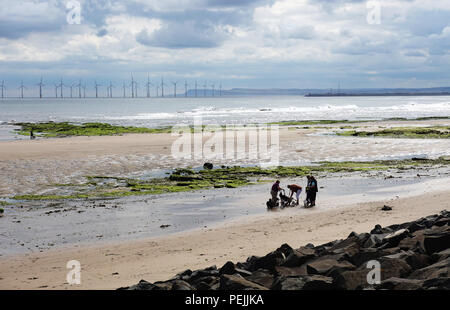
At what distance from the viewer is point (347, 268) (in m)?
10.6

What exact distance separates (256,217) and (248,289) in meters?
10.9

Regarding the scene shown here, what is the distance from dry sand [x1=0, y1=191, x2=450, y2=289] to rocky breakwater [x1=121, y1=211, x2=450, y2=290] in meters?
2.16

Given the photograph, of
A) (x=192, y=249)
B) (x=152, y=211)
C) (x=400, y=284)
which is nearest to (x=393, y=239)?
(x=400, y=284)

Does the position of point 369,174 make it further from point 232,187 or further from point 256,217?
point 256,217

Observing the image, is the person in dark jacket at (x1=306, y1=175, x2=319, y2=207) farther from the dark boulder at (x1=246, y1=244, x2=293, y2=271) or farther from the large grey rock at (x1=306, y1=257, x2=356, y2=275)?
the large grey rock at (x1=306, y1=257, x2=356, y2=275)

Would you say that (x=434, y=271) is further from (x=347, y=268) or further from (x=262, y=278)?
(x=262, y=278)

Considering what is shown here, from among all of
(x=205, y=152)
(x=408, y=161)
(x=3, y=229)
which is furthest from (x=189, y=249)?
(x=205, y=152)

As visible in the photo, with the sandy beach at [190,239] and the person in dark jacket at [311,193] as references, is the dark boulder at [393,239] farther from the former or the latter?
the person in dark jacket at [311,193]

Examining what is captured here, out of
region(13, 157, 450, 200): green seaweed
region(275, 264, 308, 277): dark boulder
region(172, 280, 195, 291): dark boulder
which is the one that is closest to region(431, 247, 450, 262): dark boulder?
region(275, 264, 308, 277): dark boulder

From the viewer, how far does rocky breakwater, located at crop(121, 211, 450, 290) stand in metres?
9.66

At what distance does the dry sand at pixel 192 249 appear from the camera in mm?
13539

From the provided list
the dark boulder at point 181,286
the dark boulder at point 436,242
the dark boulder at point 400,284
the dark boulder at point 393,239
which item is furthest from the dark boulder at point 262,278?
the dark boulder at point 436,242

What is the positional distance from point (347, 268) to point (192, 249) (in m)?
6.47

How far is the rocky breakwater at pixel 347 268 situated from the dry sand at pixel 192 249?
2.16m
